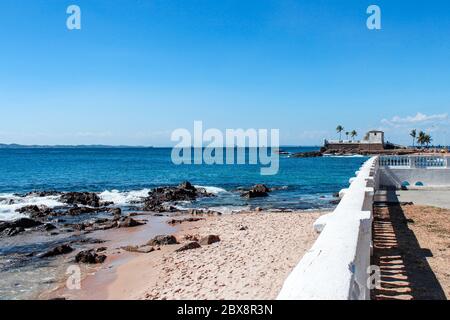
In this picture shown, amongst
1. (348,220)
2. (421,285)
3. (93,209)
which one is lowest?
(93,209)

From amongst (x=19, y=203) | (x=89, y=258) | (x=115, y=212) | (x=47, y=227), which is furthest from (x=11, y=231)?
(x=19, y=203)

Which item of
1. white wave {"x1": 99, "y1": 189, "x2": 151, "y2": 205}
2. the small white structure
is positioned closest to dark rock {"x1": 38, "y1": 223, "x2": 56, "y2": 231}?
white wave {"x1": 99, "y1": 189, "x2": 151, "y2": 205}

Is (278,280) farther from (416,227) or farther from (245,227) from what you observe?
(245,227)

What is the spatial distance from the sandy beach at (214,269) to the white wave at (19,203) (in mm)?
14620

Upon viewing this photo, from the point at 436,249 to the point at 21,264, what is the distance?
1271 cm

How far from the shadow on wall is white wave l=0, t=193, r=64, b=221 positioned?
73.3ft

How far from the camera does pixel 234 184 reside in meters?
45.0

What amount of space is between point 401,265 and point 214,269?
4602 mm

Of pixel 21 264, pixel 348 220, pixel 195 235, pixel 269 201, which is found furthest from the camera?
pixel 269 201

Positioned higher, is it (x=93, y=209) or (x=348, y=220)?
(x=348, y=220)

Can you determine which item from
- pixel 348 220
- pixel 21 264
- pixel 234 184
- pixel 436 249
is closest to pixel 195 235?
pixel 21 264

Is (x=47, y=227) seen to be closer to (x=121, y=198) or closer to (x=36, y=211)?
(x=36, y=211)

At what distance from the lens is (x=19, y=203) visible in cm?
2986

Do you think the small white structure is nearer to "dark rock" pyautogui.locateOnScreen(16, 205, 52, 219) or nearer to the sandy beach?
"dark rock" pyautogui.locateOnScreen(16, 205, 52, 219)
